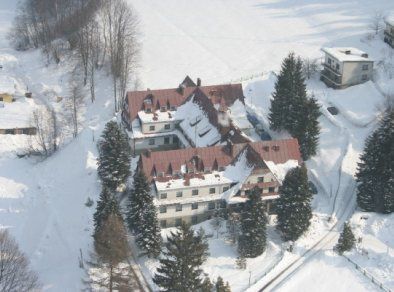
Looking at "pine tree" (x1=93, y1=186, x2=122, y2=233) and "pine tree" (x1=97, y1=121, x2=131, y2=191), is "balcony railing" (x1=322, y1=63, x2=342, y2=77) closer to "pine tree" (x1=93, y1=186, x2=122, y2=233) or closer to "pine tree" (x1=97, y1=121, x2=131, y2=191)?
"pine tree" (x1=97, y1=121, x2=131, y2=191)

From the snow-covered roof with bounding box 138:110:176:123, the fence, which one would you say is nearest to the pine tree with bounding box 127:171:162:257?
the fence

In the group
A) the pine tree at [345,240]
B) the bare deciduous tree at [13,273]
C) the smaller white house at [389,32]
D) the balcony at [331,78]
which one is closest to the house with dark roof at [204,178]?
the pine tree at [345,240]

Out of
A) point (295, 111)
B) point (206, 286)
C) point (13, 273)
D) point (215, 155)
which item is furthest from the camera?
point (295, 111)

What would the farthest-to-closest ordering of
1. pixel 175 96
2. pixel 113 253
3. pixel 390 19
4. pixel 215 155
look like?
pixel 390 19
pixel 175 96
pixel 215 155
pixel 113 253

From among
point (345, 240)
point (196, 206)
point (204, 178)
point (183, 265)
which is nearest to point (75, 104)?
point (204, 178)

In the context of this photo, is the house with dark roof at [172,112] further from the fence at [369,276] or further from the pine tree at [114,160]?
the fence at [369,276]

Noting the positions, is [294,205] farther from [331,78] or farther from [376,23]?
[376,23]
